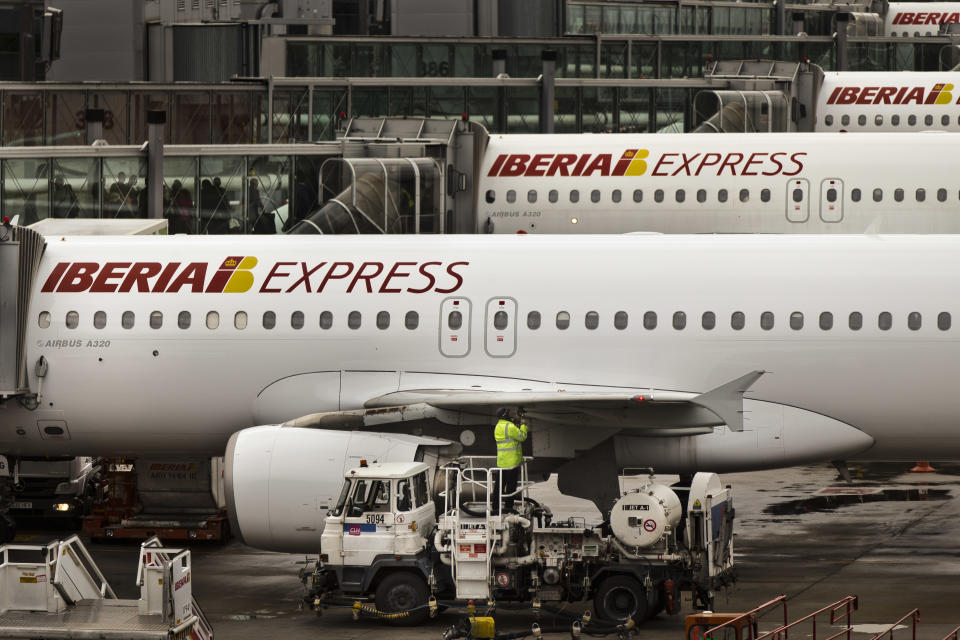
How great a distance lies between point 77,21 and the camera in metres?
77.2

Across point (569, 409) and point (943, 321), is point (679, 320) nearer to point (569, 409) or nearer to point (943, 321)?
point (569, 409)

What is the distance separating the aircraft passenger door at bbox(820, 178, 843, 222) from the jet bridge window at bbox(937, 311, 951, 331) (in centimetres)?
1893

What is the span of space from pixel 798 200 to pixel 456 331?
20.5 metres

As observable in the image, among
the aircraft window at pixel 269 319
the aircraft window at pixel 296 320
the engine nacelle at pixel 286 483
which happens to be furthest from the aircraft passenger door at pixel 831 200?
the engine nacelle at pixel 286 483

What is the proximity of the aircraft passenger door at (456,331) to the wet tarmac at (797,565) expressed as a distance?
4204 mm

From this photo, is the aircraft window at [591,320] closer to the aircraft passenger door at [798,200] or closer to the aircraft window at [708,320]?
the aircraft window at [708,320]

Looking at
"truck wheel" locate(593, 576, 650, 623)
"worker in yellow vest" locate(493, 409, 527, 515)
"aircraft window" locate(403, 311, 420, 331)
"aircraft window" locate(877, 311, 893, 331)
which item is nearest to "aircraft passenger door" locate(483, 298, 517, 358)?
"aircraft window" locate(403, 311, 420, 331)

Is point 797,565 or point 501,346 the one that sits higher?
point 501,346

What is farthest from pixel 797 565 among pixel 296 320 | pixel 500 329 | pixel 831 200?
pixel 831 200

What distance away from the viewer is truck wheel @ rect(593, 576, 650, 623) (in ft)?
70.5

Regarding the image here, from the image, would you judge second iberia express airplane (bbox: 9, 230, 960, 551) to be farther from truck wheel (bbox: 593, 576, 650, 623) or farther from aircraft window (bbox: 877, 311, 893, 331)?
truck wheel (bbox: 593, 576, 650, 623)

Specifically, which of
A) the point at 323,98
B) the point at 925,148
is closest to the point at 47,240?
the point at 925,148

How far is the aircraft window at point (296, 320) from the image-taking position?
2545 cm

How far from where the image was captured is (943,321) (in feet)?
80.2
